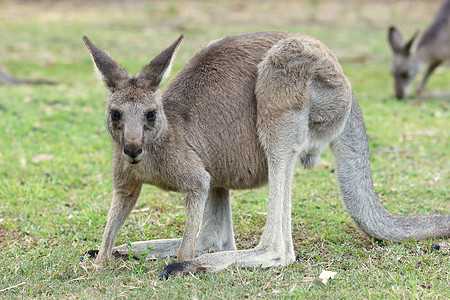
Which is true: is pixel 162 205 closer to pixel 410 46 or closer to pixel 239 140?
pixel 239 140

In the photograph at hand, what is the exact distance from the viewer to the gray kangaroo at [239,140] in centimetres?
319

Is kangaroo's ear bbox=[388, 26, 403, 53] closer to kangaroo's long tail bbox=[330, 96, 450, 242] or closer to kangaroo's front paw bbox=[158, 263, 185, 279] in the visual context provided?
kangaroo's long tail bbox=[330, 96, 450, 242]

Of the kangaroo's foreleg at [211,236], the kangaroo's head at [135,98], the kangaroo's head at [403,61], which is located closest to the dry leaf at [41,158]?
the kangaroo's foreleg at [211,236]

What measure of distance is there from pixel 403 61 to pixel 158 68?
7275 millimetres

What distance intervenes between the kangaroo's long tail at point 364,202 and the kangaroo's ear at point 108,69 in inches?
55.4

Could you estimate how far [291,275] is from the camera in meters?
3.09

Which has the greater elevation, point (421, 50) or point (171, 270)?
point (171, 270)

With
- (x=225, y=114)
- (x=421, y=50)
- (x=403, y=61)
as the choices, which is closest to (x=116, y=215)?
(x=225, y=114)

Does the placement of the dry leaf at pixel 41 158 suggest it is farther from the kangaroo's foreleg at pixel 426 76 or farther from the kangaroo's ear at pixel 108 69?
the kangaroo's foreleg at pixel 426 76

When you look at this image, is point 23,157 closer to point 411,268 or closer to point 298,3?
point 411,268

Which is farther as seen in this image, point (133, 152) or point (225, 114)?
point (225, 114)

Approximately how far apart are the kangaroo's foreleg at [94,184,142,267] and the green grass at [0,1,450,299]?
0.10 meters

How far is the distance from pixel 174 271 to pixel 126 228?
3.41 feet

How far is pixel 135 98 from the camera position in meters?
3.04
